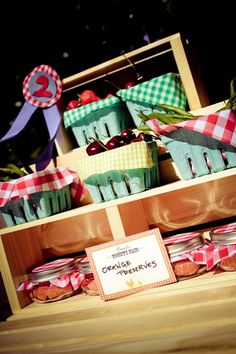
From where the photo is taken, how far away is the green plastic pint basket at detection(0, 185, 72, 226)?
5.45ft

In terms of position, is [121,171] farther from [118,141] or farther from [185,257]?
[185,257]

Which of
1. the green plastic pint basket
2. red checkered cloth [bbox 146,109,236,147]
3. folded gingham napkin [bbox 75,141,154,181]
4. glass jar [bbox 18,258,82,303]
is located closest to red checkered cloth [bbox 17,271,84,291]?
glass jar [bbox 18,258,82,303]

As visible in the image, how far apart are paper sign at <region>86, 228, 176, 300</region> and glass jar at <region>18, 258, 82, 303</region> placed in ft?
0.75

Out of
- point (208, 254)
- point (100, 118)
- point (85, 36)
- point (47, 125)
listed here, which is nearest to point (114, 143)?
point (100, 118)

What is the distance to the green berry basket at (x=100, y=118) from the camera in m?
1.65

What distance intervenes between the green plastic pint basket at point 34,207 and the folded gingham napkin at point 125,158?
33 cm


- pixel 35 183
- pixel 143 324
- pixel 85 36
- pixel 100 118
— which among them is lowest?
pixel 143 324

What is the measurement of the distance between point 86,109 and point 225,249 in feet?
2.93

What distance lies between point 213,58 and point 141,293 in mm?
1407

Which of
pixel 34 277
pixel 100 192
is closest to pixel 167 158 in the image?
pixel 100 192

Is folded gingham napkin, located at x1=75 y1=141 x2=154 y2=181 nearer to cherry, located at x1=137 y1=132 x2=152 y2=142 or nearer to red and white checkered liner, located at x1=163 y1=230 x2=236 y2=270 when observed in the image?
cherry, located at x1=137 y1=132 x2=152 y2=142

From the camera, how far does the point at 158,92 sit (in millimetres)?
1551

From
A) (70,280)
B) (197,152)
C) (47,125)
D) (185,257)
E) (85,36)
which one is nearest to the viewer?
(197,152)

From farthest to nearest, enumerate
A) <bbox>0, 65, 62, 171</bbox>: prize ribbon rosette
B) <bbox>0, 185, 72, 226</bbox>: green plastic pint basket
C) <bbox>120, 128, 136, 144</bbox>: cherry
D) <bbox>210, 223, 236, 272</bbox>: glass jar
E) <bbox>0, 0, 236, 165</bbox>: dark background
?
1. <bbox>0, 0, 236, 165</bbox>: dark background
2. <bbox>0, 65, 62, 171</bbox>: prize ribbon rosette
3. <bbox>0, 185, 72, 226</bbox>: green plastic pint basket
4. <bbox>120, 128, 136, 144</bbox>: cherry
5. <bbox>210, 223, 236, 272</bbox>: glass jar
